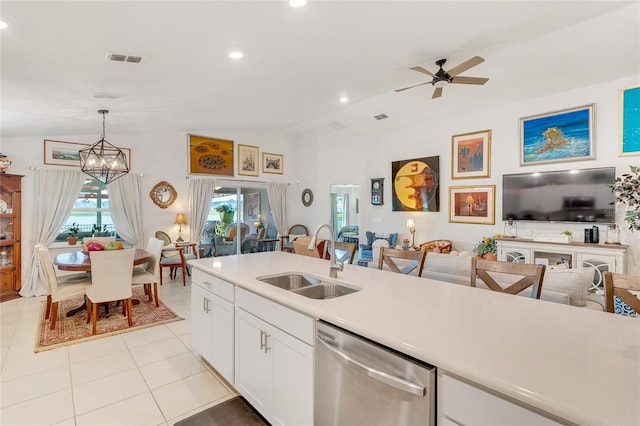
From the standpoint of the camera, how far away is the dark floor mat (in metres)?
2.11

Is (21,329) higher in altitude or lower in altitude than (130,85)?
lower

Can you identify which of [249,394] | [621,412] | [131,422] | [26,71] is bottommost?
[131,422]

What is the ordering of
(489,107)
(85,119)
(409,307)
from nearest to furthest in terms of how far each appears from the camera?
(409,307) < (85,119) < (489,107)

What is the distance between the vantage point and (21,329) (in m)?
3.62

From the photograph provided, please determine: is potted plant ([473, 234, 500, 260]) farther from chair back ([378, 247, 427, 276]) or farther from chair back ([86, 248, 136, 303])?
chair back ([86, 248, 136, 303])

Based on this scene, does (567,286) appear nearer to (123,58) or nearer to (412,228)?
(123,58)

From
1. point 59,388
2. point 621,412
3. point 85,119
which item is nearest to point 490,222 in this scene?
point 621,412

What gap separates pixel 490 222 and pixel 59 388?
659 cm

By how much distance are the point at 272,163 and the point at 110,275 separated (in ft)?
16.4

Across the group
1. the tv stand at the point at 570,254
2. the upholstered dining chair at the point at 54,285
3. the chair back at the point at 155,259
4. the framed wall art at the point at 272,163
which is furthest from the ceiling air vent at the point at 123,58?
the tv stand at the point at 570,254

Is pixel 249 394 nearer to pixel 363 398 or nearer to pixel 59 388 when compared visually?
pixel 363 398

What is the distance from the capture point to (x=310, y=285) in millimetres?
2354

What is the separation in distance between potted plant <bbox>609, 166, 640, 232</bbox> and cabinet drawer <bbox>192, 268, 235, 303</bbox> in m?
5.43

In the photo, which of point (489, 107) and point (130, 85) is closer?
point (130, 85)
